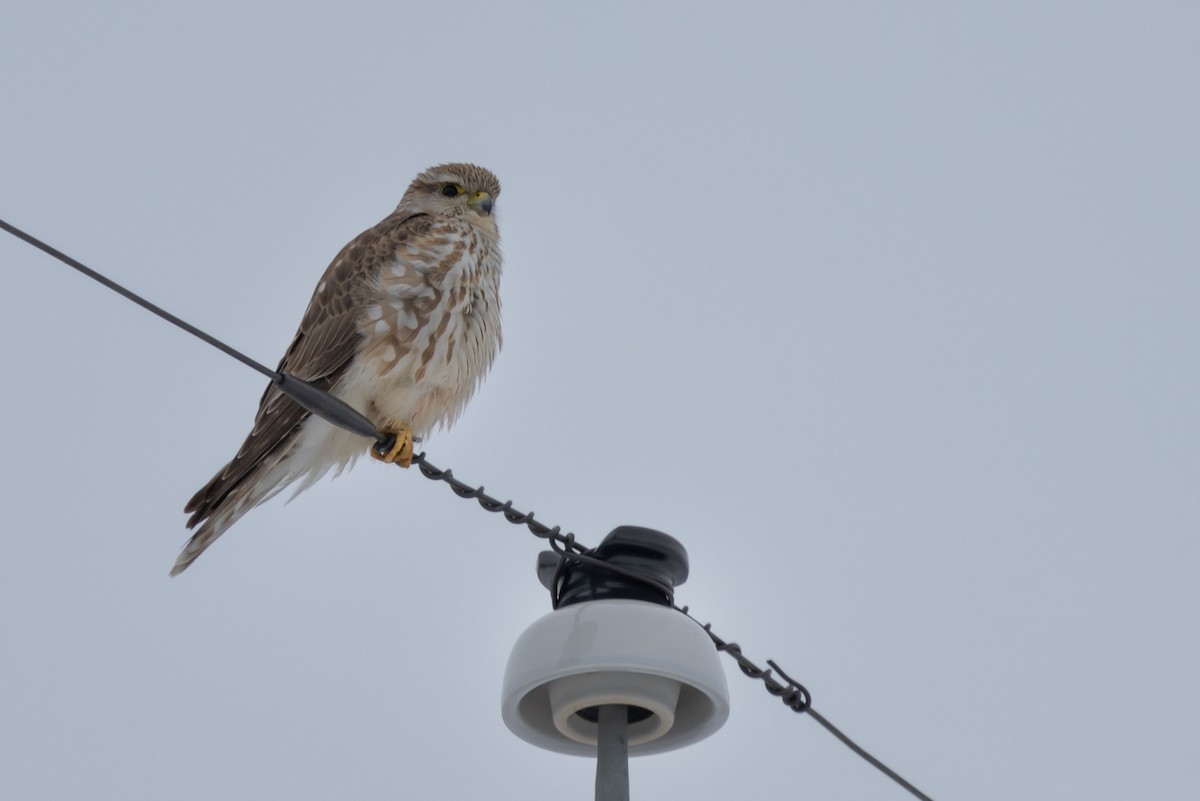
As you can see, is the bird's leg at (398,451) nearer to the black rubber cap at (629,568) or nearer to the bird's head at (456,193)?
the bird's head at (456,193)

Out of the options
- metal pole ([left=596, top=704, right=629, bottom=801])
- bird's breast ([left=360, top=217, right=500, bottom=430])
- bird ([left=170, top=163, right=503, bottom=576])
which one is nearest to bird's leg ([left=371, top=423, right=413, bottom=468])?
bird ([left=170, top=163, right=503, bottom=576])

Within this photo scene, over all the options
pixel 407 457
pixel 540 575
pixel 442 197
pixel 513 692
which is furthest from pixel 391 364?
pixel 513 692

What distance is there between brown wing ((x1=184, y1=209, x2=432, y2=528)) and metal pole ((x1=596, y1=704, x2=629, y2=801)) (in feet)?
7.35

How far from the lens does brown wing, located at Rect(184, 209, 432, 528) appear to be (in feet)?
14.8

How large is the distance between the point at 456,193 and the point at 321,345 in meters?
1.34

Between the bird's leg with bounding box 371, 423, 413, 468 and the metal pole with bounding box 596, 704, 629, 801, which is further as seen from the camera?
the bird's leg with bounding box 371, 423, 413, 468

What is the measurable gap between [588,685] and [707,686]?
0.23 metres

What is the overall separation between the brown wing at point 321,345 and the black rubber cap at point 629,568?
2.06m

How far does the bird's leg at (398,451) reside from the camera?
4.34 m

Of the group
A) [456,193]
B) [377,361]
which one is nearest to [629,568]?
[377,361]

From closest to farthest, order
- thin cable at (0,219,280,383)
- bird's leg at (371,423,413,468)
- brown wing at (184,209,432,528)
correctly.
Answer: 1. thin cable at (0,219,280,383)
2. bird's leg at (371,423,413,468)
3. brown wing at (184,209,432,528)

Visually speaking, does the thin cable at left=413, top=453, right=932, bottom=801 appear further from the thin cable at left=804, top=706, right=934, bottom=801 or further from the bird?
the bird

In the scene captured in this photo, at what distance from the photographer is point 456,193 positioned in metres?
5.84

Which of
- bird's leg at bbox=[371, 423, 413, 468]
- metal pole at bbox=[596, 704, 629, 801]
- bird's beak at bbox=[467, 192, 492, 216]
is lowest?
metal pole at bbox=[596, 704, 629, 801]
